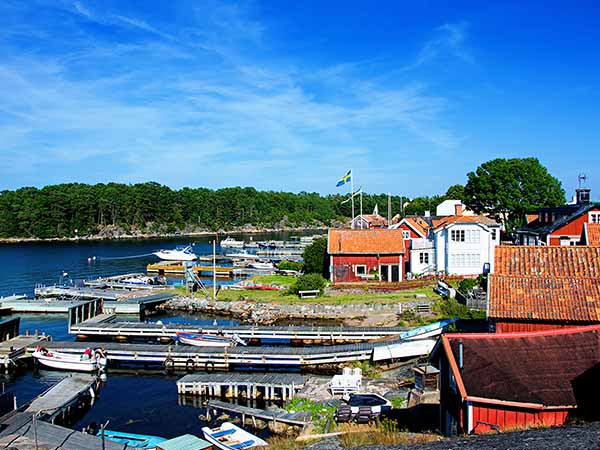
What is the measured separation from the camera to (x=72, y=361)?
31.8 metres

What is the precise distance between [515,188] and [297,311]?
36400mm

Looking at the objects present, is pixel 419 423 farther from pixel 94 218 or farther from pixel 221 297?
pixel 94 218

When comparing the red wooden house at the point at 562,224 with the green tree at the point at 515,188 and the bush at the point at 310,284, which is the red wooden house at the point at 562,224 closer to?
the green tree at the point at 515,188

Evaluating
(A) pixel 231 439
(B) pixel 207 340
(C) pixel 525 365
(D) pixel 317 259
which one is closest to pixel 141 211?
(D) pixel 317 259

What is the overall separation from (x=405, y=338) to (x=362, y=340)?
431 cm

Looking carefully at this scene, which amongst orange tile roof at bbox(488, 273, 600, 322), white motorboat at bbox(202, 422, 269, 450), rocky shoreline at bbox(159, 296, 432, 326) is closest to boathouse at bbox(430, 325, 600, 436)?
orange tile roof at bbox(488, 273, 600, 322)

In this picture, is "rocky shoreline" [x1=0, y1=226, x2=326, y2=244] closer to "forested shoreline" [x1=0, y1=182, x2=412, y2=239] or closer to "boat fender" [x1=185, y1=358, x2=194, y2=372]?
"forested shoreline" [x1=0, y1=182, x2=412, y2=239]

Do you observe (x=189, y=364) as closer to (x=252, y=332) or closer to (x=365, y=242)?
(x=252, y=332)

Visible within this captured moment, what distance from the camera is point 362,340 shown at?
117 ft

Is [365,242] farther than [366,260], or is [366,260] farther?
[365,242]

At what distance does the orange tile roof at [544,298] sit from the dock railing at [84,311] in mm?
30423

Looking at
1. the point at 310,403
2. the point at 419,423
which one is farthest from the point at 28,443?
the point at 419,423

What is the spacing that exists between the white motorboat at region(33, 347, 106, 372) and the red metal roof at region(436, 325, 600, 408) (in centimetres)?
2258

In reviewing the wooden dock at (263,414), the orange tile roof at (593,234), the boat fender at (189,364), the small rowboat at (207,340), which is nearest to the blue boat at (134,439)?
the wooden dock at (263,414)
